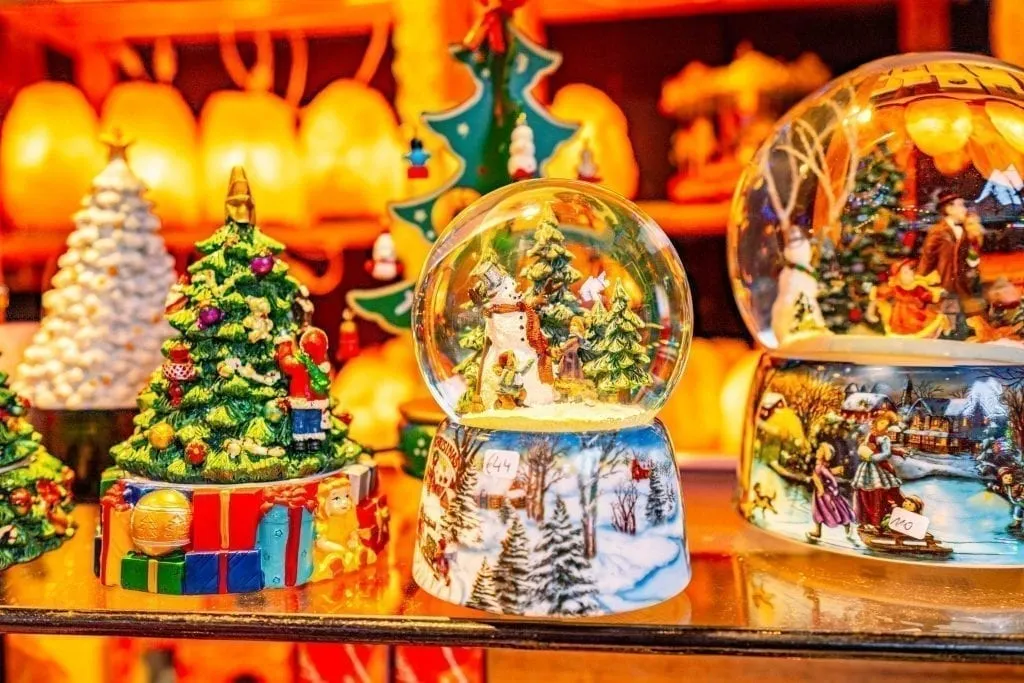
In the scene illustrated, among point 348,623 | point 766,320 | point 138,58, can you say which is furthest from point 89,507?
point 766,320

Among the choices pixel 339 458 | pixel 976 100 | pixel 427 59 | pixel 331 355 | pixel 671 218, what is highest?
pixel 427 59

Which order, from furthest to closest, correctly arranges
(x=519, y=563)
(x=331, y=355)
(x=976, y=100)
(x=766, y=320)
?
(x=331, y=355) < (x=766, y=320) < (x=976, y=100) < (x=519, y=563)

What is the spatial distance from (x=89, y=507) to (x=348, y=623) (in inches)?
30.5

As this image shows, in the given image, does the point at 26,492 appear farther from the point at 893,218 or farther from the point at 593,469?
the point at 893,218

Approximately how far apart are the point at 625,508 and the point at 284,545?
0.49 m

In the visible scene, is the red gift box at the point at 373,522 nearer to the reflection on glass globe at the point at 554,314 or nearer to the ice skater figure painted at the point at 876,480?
the reflection on glass globe at the point at 554,314

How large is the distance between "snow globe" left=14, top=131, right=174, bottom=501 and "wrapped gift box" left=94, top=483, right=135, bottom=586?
371mm

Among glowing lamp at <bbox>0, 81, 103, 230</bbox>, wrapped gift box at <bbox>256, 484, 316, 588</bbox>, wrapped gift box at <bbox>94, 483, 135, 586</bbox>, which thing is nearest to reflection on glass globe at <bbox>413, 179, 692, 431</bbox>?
wrapped gift box at <bbox>256, 484, 316, 588</bbox>

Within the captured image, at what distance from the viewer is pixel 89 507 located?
1.72 m

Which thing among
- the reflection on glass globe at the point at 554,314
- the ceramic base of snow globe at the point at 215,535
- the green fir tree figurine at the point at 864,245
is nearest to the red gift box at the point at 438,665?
the ceramic base of snow globe at the point at 215,535

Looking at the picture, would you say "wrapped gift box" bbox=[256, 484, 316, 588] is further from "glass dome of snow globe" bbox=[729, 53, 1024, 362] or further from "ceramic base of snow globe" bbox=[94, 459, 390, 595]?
"glass dome of snow globe" bbox=[729, 53, 1024, 362]

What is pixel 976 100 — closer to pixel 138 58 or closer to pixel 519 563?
pixel 519 563

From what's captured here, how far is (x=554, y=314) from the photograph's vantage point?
129 centimetres

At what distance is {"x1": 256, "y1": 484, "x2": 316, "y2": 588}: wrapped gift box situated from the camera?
129cm
